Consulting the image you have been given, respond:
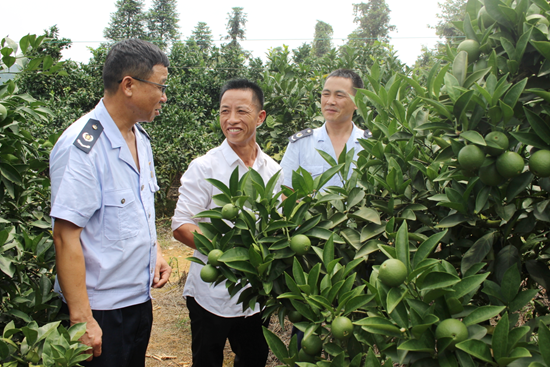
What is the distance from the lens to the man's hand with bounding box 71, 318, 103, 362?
1.52 metres

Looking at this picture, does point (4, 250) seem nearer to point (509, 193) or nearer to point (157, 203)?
point (509, 193)

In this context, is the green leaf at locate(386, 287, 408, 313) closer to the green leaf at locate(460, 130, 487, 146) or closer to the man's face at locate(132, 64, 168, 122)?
the green leaf at locate(460, 130, 487, 146)

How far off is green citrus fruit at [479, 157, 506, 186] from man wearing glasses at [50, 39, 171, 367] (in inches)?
53.4

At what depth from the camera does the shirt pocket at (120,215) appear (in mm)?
1666

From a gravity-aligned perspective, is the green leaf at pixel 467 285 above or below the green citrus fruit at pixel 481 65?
below

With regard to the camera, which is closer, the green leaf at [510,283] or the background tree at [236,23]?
the green leaf at [510,283]

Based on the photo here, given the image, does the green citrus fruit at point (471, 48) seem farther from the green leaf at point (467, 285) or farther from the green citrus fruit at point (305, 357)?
the green citrus fruit at point (305, 357)

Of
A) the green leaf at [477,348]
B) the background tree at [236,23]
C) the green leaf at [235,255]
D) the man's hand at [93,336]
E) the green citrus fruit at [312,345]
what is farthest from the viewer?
the background tree at [236,23]

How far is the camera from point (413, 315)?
0.85 metres

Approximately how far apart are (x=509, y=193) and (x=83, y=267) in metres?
1.44

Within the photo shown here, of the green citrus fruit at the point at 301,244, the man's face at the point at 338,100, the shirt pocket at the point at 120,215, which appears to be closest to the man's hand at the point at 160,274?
the shirt pocket at the point at 120,215

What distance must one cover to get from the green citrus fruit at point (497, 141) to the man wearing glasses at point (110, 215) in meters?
1.36

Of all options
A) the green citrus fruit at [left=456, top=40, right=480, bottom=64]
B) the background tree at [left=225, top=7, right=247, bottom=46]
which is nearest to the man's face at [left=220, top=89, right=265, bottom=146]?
the green citrus fruit at [left=456, top=40, right=480, bottom=64]

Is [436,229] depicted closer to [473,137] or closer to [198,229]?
[473,137]
